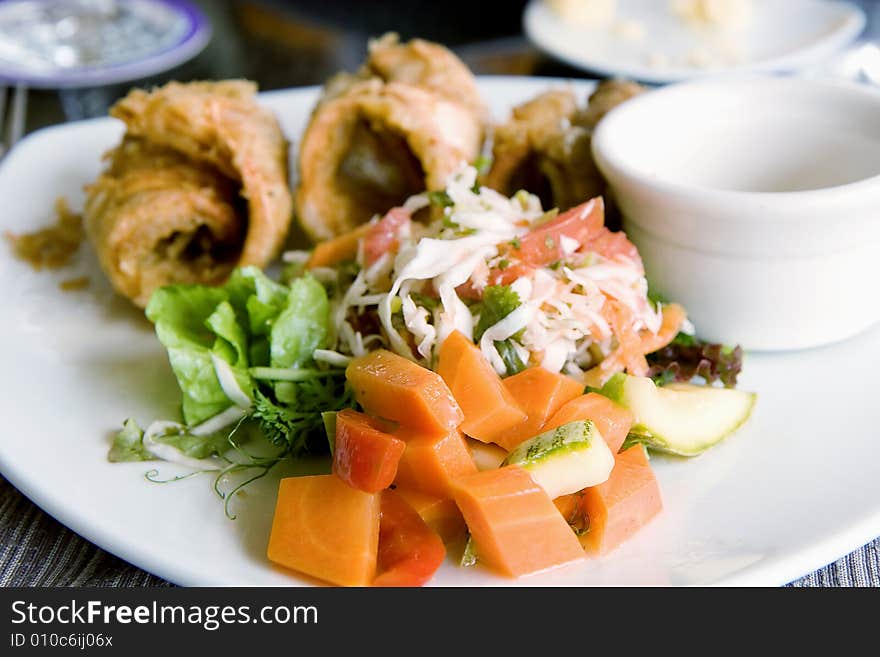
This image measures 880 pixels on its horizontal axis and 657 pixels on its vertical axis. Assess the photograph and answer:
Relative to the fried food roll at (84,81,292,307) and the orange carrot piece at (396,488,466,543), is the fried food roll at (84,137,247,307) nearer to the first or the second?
the fried food roll at (84,81,292,307)

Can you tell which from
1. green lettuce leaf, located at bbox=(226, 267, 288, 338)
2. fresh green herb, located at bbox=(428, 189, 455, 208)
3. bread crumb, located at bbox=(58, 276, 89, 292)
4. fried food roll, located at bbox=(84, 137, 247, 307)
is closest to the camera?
green lettuce leaf, located at bbox=(226, 267, 288, 338)

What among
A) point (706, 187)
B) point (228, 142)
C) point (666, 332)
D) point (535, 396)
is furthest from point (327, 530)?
point (706, 187)

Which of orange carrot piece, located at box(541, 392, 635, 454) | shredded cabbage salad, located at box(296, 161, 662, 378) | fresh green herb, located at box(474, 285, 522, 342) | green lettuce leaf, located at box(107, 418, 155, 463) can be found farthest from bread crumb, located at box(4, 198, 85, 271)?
orange carrot piece, located at box(541, 392, 635, 454)

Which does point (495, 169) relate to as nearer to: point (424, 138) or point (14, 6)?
point (424, 138)

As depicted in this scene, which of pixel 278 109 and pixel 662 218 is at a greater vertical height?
pixel 662 218

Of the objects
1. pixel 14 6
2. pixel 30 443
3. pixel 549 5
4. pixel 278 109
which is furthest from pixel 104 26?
pixel 30 443

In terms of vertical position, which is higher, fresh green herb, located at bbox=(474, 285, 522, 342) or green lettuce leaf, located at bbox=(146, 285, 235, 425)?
fresh green herb, located at bbox=(474, 285, 522, 342)

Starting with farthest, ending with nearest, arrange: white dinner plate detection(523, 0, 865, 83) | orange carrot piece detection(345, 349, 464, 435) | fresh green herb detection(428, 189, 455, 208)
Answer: white dinner plate detection(523, 0, 865, 83) < fresh green herb detection(428, 189, 455, 208) < orange carrot piece detection(345, 349, 464, 435)

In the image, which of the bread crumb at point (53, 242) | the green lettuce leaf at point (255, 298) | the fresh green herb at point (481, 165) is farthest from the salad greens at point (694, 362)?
the bread crumb at point (53, 242)
